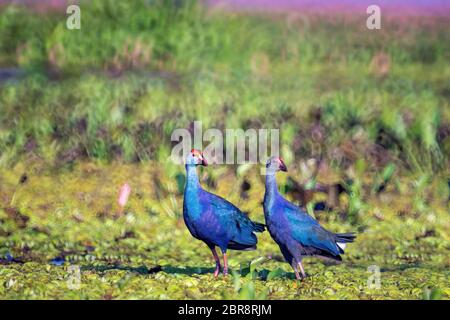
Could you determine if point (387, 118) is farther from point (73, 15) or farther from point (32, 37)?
point (32, 37)

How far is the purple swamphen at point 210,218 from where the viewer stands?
6863mm

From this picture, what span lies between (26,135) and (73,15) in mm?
2921

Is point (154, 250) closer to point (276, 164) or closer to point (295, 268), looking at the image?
point (295, 268)

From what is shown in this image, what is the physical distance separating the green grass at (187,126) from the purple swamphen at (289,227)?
0.67 ft

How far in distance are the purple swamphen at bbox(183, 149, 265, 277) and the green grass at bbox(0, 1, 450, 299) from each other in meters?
0.26

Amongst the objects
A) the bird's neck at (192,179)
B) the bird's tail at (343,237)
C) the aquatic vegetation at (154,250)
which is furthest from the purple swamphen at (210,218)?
the bird's tail at (343,237)

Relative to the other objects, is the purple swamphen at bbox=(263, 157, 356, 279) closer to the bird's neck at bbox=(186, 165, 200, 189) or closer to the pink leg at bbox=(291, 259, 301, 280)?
the pink leg at bbox=(291, 259, 301, 280)

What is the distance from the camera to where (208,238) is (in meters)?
6.91

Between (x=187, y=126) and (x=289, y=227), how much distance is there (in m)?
3.32

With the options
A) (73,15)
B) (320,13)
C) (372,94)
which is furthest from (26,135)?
(320,13)

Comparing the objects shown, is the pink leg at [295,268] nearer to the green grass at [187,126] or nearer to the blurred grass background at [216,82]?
the green grass at [187,126]

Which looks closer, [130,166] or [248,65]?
[130,166]
